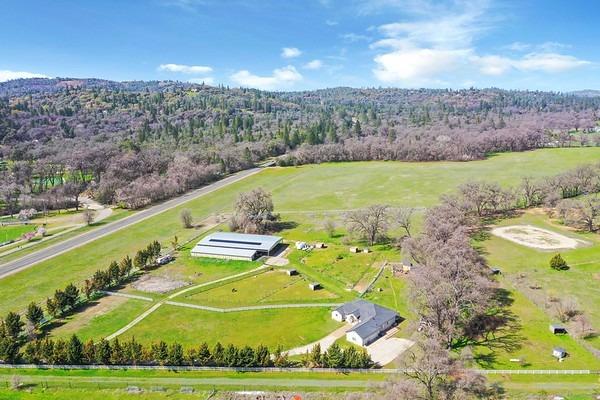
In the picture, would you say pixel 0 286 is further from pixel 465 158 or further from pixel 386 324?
pixel 465 158

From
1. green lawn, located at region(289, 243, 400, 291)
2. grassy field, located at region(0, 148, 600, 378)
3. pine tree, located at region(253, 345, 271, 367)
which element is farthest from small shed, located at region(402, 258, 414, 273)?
pine tree, located at region(253, 345, 271, 367)

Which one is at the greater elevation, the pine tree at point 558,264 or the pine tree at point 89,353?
the pine tree at point 558,264

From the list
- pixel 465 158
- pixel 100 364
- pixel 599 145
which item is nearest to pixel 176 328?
pixel 100 364

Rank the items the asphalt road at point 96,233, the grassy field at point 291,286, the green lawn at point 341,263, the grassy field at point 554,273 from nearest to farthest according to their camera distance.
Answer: the grassy field at point 291,286
the grassy field at point 554,273
the green lawn at point 341,263
the asphalt road at point 96,233

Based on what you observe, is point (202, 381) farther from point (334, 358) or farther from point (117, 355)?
point (334, 358)

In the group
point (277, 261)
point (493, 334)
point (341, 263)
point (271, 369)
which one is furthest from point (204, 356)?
point (493, 334)

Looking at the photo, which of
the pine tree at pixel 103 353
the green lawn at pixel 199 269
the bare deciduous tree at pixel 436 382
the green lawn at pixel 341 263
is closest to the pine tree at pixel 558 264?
the green lawn at pixel 341 263

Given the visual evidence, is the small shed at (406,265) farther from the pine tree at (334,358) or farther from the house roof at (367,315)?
the pine tree at (334,358)

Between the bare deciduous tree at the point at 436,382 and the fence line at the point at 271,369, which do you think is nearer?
the bare deciduous tree at the point at 436,382
